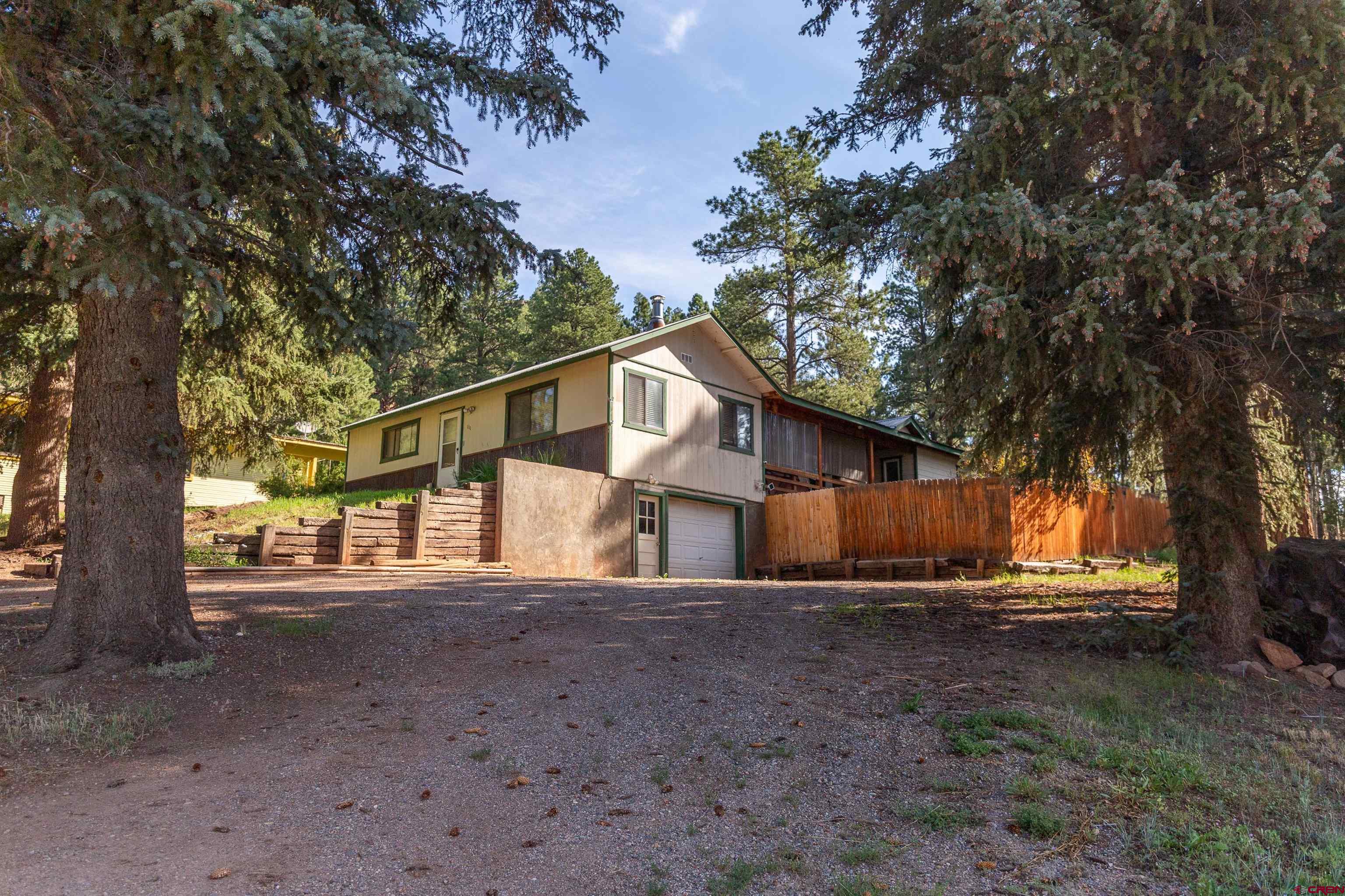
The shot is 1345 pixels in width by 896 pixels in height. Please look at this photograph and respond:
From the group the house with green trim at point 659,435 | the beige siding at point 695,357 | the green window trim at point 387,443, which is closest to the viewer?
the house with green trim at point 659,435

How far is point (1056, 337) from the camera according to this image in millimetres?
6695

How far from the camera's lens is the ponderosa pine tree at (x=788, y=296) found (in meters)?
31.1

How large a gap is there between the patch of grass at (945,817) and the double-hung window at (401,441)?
19.6 meters

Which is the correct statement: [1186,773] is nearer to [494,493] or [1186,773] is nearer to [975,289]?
[975,289]

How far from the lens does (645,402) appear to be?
731 inches

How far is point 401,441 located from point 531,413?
5.55 m

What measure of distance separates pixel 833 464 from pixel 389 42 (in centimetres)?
1893

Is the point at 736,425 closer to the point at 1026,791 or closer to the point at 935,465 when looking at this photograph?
the point at 935,465

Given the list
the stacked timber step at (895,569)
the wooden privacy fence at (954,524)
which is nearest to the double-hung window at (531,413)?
the wooden privacy fence at (954,524)

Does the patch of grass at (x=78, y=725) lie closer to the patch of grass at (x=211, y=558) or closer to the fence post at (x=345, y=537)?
the patch of grass at (x=211, y=558)

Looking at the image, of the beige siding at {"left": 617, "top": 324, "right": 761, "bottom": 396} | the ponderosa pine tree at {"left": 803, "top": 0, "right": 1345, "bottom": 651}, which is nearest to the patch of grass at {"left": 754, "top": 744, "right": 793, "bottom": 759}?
the ponderosa pine tree at {"left": 803, "top": 0, "right": 1345, "bottom": 651}

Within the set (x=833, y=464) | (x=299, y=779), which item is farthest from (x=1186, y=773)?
(x=833, y=464)

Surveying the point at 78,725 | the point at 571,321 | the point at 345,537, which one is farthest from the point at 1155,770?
the point at 571,321

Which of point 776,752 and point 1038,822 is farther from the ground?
point 776,752
